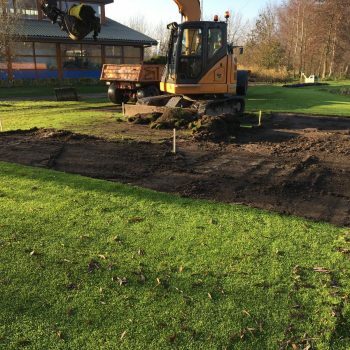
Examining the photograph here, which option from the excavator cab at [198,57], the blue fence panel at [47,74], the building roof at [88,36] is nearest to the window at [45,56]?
the blue fence panel at [47,74]

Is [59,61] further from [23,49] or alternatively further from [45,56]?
[23,49]

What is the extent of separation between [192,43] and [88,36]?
19.0 meters

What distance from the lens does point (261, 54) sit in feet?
149

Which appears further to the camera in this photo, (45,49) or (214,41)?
(45,49)

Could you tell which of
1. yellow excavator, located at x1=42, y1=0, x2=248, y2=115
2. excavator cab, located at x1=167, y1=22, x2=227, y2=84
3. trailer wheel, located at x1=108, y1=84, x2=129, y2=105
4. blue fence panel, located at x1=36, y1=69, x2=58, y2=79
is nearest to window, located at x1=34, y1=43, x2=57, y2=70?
blue fence panel, located at x1=36, y1=69, x2=58, y2=79

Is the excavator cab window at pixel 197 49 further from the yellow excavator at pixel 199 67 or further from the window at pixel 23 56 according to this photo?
the window at pixel 23 56

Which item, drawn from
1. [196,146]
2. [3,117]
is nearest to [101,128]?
[196,146]

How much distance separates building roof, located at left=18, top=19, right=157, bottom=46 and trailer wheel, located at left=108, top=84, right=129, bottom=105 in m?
11.9

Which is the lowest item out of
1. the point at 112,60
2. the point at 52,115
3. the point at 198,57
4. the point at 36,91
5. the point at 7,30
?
the point at 52,115

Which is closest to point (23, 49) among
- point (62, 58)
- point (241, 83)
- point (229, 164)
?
point (62, 58)

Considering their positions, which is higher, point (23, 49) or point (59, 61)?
point (23, 49)

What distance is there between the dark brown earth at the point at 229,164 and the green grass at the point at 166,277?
2.52ft

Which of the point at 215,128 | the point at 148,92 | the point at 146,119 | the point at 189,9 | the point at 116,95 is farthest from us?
the point at 116,95

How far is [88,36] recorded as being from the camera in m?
30.1
